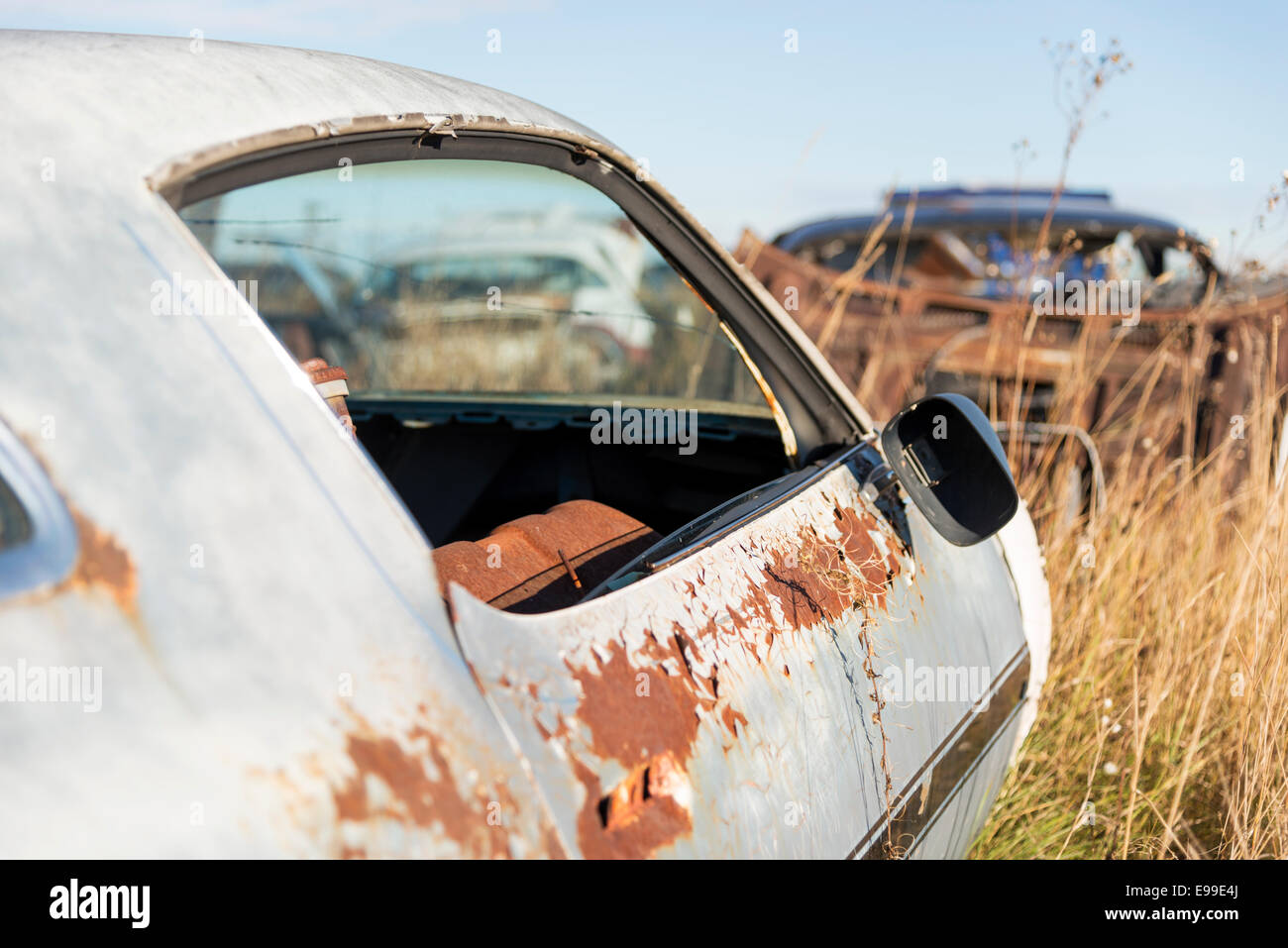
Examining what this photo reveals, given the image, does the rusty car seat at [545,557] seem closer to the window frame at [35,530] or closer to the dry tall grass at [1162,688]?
the window frame at [35,530]

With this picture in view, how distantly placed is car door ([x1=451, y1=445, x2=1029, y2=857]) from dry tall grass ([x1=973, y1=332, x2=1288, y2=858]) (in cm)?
75

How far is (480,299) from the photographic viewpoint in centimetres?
845

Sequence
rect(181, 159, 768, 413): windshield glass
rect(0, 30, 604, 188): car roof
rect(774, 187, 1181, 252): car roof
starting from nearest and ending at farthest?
rect(0, 30, 604, 188): car roof < rect(774, 187, 1181, 252): car roof < rect(181, 159, 768, 413): windshield glass

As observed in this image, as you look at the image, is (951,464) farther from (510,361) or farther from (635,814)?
(510,361)

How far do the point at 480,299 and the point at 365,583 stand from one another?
304 inches

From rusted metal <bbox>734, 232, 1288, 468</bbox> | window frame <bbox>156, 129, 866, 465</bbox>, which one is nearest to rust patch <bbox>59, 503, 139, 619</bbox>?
window frame <bbox>156, 129, 866, 465</bbox>

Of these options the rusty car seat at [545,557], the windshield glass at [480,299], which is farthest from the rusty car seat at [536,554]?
the windshield glass at [480,299]

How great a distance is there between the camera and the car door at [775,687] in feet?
3.45

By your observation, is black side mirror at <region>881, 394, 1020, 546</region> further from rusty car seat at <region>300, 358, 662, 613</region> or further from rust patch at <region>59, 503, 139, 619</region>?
rust patch at <region>59, 503, 139, 619</region>

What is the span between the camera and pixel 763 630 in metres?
1.36

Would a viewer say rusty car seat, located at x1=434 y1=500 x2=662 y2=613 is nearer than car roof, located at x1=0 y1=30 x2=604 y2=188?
No

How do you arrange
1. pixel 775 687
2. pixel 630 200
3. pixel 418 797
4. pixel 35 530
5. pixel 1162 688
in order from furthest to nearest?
pixel 1162 688 < pixel 630 200 < pixel 775 687 < pixel 418 797 < pixel 35 530

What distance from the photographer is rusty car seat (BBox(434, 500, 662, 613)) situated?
55.7 inches

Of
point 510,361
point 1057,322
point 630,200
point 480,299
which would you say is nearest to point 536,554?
point 630,200
